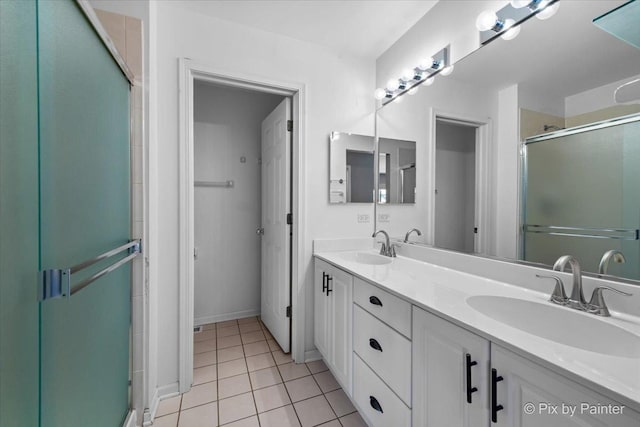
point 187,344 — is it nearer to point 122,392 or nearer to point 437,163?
point 122,392

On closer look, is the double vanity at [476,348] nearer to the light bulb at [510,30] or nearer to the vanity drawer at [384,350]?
the vanity drawer at [384,350]

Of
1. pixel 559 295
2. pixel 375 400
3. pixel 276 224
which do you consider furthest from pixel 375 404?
pixel 276 224

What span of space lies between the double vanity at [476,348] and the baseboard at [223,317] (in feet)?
4.74

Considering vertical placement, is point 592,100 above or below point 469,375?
above

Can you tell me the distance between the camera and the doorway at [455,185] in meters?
1.47

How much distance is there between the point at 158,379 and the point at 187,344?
0.81 feet

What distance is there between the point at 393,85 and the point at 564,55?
1068 mm

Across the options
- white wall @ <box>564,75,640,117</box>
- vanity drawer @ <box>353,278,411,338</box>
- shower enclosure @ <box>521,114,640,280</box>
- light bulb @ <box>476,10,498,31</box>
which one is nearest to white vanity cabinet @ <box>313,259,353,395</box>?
vanity drawer @ <box>353,278,411,338</box>

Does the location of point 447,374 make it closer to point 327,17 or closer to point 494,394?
point 494,394

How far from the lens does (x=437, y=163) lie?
1.71 meters

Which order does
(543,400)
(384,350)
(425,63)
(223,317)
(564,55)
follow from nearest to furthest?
(543,400) < (564,55) < (384,350) < (425,63) < (223,317)

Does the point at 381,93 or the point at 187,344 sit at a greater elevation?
the point at 381,93

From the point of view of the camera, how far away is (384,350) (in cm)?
116

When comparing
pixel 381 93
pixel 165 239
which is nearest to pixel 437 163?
pixel 381 93
